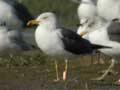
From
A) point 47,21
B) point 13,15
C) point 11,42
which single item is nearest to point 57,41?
point 47,21

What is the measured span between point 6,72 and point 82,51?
161 cm

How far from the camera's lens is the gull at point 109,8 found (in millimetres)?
15047

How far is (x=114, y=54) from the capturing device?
1155 centimetres

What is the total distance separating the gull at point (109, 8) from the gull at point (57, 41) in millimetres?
3497

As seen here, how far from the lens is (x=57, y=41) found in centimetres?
1115

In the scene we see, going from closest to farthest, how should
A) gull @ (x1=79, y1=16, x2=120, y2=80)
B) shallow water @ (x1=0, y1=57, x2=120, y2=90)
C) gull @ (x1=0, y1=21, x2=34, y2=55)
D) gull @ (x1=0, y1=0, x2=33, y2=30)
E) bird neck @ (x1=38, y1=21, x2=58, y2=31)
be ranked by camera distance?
1. shallow water @ (x1=0, y1=57, x2=120, y2=90)
2. bird neck @ (x1=38, y1=21, x2=58, y2=31)
3. gull @ (x1=79, y1=16, x2=120, y2=80)
4. gull @ (x1=0, y1=21, x2=34, y2=55)
5. gull @ (x1=0, y1=0, x2=33, y2=30)

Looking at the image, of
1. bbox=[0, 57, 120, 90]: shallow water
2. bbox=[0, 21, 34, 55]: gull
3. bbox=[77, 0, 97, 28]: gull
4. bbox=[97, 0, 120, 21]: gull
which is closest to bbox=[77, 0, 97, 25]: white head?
bbox=[77, 0, 97, 28]: gull

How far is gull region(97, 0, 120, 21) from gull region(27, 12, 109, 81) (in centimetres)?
350

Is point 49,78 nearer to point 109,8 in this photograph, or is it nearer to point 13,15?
point 109,8

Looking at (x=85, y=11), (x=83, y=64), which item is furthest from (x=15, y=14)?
(x=83, y=64)

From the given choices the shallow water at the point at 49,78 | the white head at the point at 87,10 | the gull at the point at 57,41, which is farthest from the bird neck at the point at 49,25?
the white head at the point at 87,10

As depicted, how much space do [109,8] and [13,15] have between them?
2.36 m

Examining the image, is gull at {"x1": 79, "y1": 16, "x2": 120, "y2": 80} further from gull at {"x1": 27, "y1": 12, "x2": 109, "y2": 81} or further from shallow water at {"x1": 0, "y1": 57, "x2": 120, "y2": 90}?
shallow water at {"x1": 0, "y1": 57, "x2": 120, "y2": 90}

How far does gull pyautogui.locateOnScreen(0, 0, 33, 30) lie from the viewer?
15732 millimetres
